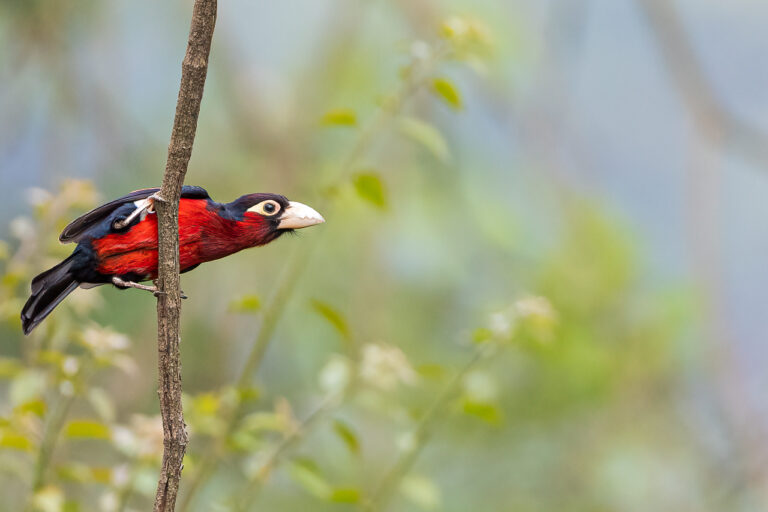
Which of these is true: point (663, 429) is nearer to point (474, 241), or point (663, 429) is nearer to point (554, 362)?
point (554, 362)

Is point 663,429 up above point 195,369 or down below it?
above

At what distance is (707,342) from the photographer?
352 centimetres

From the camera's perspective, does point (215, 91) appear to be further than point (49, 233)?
Yes

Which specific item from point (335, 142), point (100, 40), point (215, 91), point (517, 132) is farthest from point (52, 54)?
point (517, 132)

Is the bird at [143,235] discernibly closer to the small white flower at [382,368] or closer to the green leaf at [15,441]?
the green leaf at [15,441]

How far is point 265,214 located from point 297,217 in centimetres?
3

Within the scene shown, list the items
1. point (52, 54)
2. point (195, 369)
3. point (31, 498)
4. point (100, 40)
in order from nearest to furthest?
point (31, 498) → point (52, 54) → point (100, 40) → point (195, 369)

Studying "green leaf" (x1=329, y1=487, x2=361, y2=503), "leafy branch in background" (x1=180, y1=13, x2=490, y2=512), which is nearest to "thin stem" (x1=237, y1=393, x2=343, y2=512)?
"leafy branch in background" (x1=180, y1=13, x2=490, y2=512)

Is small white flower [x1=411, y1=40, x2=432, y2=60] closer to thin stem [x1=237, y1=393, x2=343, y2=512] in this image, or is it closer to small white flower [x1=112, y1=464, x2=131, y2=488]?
thin stem [x1=237, y1=393, x2=343, y2=512]

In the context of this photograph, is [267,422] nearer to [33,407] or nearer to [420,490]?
[420,490]

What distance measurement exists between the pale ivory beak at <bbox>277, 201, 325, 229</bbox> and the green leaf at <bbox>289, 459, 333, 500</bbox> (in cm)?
75

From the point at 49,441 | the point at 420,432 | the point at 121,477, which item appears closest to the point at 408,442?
the point at 420,432

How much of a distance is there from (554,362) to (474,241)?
1.94 ft

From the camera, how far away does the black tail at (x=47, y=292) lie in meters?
0.82
